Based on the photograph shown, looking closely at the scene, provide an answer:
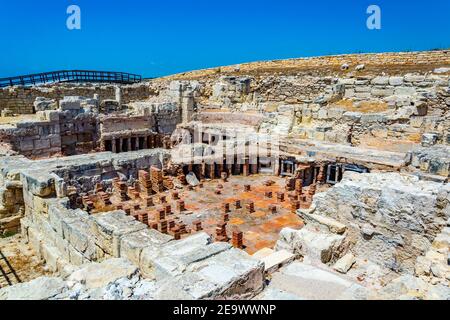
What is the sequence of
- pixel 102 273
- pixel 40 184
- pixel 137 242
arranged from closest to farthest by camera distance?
pixel 102 273 < pixel 137 242 < pixel 40 184

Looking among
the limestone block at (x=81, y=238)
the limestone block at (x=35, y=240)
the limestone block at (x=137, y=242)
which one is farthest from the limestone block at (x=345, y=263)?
the limestone block at (x=35, y=240)

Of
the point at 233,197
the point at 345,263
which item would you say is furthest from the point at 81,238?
the point at 233,197

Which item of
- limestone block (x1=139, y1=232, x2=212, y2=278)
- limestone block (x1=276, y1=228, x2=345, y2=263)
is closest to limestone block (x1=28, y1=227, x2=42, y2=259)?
limestone block (x1=139, y1=232, x2=212, y2=278)

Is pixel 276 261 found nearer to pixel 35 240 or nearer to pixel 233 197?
pixel 35 240

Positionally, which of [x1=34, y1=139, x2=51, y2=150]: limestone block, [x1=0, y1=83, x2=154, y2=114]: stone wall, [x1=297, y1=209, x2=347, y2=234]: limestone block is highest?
[x1=0, y1=83, x2=154, y2=114]: stone wall

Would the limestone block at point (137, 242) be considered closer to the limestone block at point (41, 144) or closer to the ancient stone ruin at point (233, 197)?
the ancient stone ruin at point (233, 197)

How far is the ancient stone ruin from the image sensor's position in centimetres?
405

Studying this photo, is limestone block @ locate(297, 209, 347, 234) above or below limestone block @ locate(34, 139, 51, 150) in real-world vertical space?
below

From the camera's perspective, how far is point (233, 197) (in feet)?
35.4

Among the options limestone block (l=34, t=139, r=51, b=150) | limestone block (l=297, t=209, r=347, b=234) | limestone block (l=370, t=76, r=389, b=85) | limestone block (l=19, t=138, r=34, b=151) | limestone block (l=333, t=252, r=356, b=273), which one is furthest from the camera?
limestone block (l=370, t=76, r=389, b=85)

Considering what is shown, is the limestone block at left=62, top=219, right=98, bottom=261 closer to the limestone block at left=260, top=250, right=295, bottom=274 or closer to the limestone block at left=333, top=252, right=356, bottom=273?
the limestone block at left=260, top=250, right=295, bottom=274

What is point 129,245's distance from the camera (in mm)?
5242

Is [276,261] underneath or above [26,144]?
underneath
